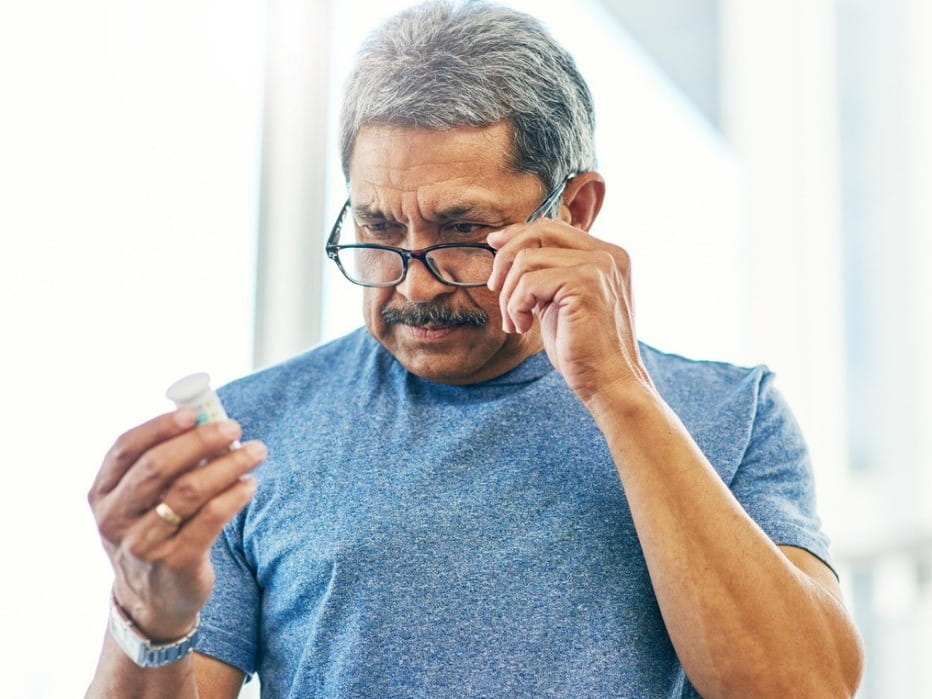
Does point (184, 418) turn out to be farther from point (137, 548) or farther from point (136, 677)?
point (136, 677)

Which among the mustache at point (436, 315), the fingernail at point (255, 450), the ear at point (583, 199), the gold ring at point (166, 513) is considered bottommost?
the gold ring at point (166, 513)

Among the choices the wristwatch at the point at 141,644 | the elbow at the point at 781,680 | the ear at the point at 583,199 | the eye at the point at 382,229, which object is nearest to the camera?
the wristwatch at the point at 141,644

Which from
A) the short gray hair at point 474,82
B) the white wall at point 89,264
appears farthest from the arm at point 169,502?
the white wall at point 89,264

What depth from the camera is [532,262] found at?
55.7 inches

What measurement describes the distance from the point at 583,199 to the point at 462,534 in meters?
0.52

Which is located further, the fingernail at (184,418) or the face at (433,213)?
the face at (433,213)

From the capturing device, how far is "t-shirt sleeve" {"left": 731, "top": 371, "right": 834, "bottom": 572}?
1.48 meters

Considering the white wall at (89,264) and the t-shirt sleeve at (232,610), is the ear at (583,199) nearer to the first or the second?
the t-shirt sleeve at (232,610)

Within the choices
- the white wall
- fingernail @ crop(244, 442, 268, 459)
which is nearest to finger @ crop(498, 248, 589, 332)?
fingernail @ crop(244, 442, 268, 459)

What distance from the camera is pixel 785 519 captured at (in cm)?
149

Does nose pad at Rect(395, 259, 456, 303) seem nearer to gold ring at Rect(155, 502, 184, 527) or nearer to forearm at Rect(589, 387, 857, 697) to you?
forearm at Rect(589, 387, 857, 697)

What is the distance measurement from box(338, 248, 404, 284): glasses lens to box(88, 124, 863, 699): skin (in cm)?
2

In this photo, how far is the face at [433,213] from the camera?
149 cm

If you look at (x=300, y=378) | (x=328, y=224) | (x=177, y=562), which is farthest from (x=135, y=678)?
(x=328, y=224)
